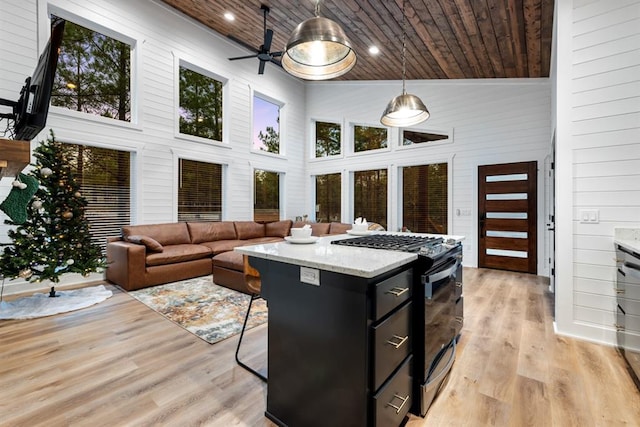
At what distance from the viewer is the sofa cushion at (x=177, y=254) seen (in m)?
4.30

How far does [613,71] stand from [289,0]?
3854 mm

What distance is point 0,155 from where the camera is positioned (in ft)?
5.01

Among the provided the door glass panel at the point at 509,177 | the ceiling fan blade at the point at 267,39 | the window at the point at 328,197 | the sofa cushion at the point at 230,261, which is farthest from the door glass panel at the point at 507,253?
the ceiling fan blade at the point at 267,39

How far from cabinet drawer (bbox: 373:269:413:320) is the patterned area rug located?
1.82 metres

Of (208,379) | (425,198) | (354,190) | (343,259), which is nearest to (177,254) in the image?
(208,379)

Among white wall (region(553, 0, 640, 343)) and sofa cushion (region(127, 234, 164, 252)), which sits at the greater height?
white wall (region(553, 0, 640, 343))

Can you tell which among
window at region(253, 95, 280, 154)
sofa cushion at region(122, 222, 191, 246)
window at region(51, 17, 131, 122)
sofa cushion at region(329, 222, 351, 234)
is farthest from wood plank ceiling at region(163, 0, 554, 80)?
sofa cushion at region(122, 222, 191, 246)

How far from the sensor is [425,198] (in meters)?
6.47

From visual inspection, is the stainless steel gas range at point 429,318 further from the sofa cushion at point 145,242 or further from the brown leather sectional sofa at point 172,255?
the sofa cushion at point 145,242

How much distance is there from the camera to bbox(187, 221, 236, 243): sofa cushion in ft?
18.3

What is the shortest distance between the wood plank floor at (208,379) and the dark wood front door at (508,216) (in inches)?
102

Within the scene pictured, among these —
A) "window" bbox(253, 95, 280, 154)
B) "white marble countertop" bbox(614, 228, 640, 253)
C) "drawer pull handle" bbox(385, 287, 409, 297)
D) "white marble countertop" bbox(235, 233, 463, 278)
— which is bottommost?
"drawer pull handle" bbox(385, 287, 409, 297)

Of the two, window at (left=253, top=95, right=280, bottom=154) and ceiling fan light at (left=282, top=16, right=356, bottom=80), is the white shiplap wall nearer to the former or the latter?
window at (left=253, top=95, right=280, bottom=154)

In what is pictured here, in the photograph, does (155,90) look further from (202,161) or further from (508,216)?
(508,216)
